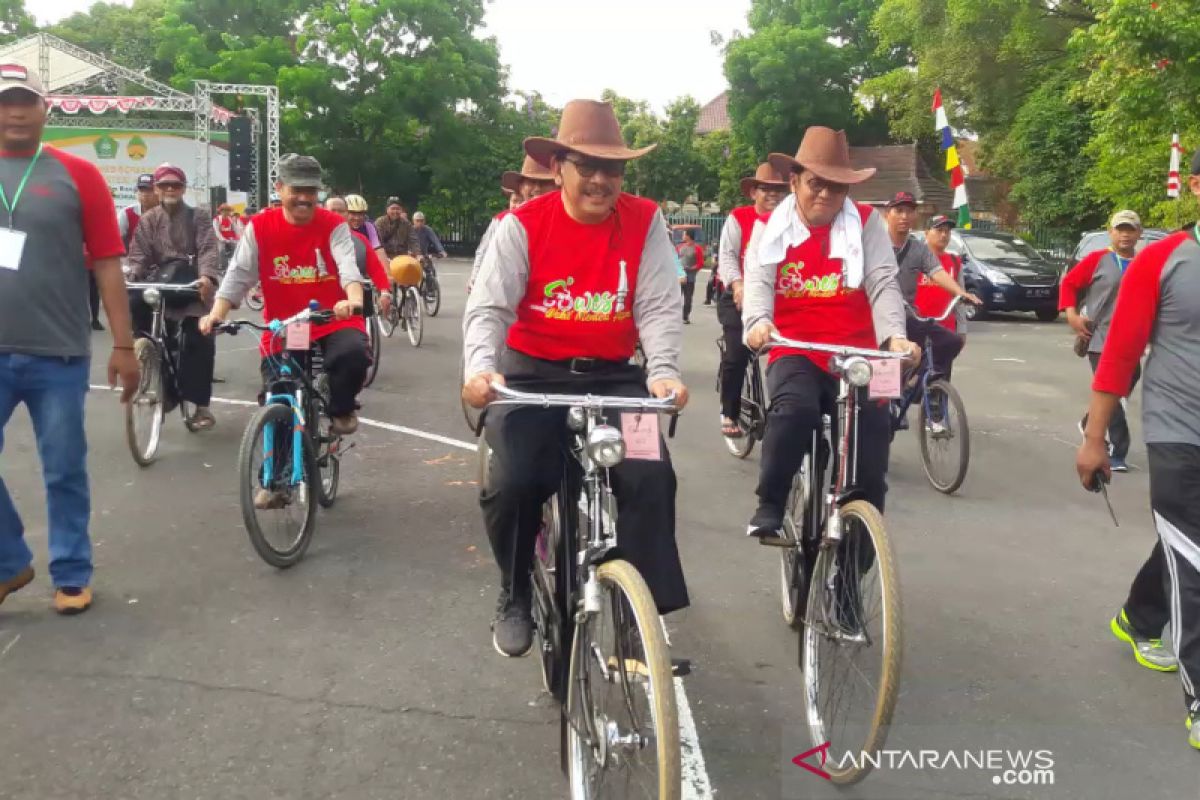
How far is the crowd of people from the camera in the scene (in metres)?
3.60

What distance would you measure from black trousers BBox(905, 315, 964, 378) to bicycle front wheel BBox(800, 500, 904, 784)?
4.26m

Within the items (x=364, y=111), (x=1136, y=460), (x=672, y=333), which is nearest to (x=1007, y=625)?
(x=672, y=333)

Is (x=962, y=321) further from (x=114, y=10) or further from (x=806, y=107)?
(x=114, y=10)

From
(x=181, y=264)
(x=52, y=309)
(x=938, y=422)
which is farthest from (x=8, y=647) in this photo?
(x=938, y=422)

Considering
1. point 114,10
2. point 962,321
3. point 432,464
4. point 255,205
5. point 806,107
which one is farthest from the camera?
point 114,10

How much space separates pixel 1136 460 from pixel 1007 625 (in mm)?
4415

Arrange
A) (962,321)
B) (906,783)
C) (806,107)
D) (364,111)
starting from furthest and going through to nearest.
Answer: (806,107) → (364,111) → (962,321) → (906,783)

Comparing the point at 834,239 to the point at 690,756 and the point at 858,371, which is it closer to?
the point at 858,371

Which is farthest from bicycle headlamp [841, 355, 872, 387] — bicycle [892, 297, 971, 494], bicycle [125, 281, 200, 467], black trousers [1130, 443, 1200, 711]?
bicycle [125, 281, 200, 467]

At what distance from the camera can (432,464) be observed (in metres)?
7.71

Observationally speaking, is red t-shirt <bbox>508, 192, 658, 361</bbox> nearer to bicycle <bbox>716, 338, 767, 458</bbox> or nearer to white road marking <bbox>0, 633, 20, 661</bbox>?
white road marking <bbox>0, 633, 20, 661</bbox>

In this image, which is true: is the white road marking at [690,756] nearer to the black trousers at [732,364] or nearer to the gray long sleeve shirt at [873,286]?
the gray long sleeve shirt at [873,286]

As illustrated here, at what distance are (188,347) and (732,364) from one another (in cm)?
382

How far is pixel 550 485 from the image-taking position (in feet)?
11.5
